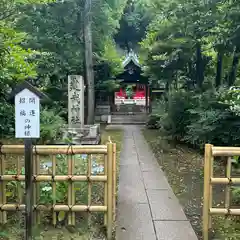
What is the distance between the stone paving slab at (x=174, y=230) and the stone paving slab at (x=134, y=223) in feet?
0.31

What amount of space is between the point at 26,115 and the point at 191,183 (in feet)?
12.6

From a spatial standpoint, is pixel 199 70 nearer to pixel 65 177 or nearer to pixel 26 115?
pixel 65 177

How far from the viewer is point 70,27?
1316 cm

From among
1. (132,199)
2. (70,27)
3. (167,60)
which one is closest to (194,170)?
(132,199)

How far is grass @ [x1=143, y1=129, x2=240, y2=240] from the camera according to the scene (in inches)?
142

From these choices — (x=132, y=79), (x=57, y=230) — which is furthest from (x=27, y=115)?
(x=132, y=79)

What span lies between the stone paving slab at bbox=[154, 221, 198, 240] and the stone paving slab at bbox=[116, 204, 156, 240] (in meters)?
0.09

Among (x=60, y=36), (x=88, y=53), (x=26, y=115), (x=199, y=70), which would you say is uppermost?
(x=60, y=36)

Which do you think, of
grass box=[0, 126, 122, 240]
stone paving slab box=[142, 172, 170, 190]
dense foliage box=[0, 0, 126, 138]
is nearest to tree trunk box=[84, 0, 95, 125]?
dense foliage box=[0, 0, 126, 138]

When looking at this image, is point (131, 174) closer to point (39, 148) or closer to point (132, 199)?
point (132, 199)

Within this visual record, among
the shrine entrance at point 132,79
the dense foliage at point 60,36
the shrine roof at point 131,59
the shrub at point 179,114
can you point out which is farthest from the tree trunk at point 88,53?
the shrine roof at point 131,59

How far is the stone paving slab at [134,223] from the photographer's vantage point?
341 cm

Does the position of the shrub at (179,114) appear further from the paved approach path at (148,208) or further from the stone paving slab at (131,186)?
the stone paving slab at (131,186)

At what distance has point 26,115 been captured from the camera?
2914mm
